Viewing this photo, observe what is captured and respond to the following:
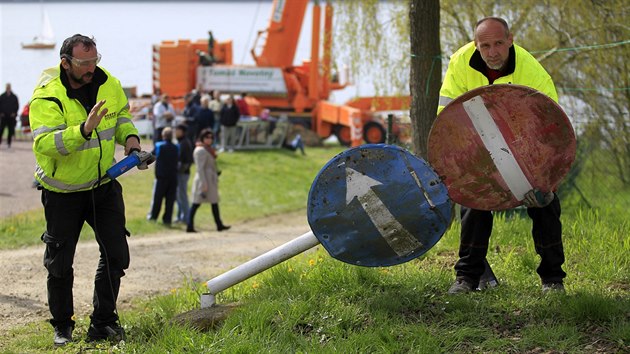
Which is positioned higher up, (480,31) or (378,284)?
(480,31)

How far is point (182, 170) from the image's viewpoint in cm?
1852

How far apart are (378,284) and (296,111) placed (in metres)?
26.1

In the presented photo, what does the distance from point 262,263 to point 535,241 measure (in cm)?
163

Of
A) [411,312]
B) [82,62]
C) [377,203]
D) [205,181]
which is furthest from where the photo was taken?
[205,181]

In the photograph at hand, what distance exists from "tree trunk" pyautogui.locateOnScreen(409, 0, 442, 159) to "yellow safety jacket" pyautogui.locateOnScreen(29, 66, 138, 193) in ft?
9.59

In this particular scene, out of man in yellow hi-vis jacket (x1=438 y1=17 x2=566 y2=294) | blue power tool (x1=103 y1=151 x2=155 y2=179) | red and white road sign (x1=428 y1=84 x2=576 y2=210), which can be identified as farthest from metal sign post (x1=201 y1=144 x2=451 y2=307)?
blue power tool (x1=103 y1=151 x2=155 y2=179)

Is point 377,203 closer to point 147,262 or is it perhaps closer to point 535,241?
point 535,241

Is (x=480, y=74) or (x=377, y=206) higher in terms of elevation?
(x=480, y=74)

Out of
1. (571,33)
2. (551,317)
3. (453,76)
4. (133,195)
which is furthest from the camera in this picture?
(133,195)

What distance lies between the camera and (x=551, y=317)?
6.02m

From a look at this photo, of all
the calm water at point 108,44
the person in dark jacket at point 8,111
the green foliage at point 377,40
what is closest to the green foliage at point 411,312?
the calm water at point 108,44

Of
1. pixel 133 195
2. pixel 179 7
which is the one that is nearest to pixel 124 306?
pixel 133 195

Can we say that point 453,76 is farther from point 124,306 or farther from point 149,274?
point 149,274

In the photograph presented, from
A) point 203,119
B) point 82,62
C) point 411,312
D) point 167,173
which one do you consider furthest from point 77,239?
point 203,119
